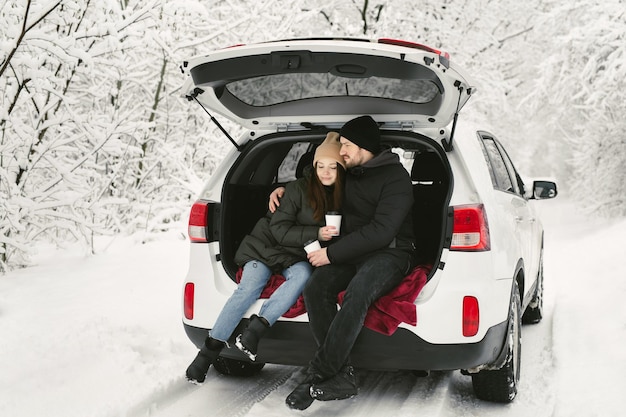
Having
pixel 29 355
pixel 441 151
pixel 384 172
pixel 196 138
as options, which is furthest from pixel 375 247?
pixel 196 138

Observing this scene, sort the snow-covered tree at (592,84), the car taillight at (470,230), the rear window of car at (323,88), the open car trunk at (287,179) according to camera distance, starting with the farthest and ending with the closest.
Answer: the snow-covered tree at (592,84)
the open car trunk at (287,179)
the rear window of car at (323,88)
the car taillight at (470,230)

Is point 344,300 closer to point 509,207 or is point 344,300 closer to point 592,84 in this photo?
point 509,207

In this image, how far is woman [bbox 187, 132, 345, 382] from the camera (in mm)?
3699

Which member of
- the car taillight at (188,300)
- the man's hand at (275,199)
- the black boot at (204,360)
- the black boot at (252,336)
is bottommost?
the black boot at (204,360)

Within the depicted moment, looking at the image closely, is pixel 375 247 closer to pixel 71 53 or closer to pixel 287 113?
pixel 287 113

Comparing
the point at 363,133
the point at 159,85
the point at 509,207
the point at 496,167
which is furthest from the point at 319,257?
the point at 159,85

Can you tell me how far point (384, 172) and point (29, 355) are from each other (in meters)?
2.64

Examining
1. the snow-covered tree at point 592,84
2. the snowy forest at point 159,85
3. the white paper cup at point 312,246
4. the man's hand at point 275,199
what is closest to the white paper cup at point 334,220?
the white paper cup at point 312,246

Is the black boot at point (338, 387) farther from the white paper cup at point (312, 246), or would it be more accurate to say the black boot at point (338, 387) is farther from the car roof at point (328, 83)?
the car roof at point (328, 83)

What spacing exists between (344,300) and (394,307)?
27 centimetres

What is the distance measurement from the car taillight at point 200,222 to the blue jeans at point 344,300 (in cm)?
78

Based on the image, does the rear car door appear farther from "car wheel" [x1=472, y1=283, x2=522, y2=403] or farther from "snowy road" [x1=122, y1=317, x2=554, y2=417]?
"snowy road" [x1=122, y1=317, x2=554, y2=417]

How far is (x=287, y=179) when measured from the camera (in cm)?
502

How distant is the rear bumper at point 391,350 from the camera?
11.2ft
